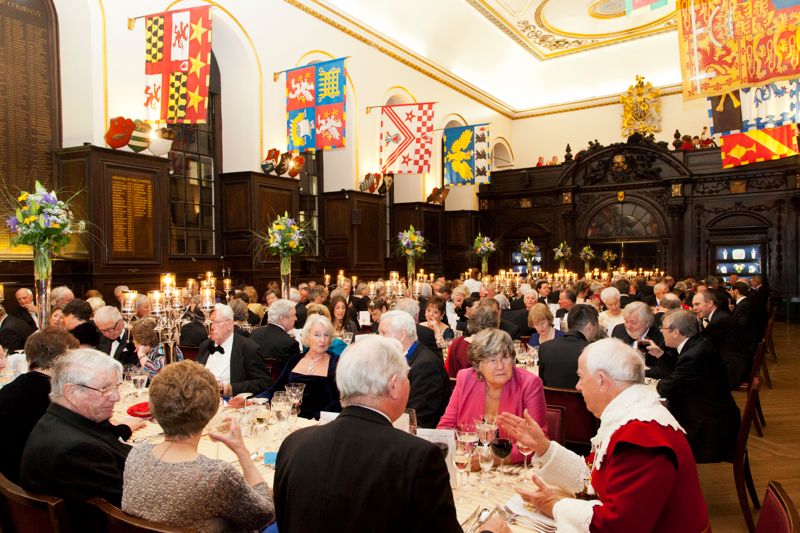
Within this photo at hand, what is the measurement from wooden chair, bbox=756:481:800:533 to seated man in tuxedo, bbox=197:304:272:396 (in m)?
3.42

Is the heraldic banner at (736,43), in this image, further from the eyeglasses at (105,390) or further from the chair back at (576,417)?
the eyeglasses at (105,390)

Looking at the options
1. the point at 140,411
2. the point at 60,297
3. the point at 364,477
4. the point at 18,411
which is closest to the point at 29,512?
the point at 18,411

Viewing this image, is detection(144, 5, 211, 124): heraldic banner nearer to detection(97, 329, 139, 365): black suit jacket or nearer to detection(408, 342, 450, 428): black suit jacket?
detection(97, 329, 139, 365): black suit jacket

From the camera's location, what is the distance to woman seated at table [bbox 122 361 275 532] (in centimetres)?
187

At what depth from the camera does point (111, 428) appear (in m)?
2.44

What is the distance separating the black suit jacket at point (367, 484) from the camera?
157 centimetres

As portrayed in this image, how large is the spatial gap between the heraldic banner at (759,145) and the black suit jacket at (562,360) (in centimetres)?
930

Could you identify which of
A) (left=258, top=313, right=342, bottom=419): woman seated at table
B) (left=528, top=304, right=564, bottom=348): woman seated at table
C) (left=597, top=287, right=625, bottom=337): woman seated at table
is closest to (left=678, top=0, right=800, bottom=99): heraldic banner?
(left=597, top=287, right=625, bottom=337): woman seated at table

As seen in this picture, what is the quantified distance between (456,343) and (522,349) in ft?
2.82

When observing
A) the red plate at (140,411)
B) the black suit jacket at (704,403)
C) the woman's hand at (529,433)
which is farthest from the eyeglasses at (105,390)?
the black suit jacket at (704,403)

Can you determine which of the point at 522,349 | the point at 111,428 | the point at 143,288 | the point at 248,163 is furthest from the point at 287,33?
the point at 111,428

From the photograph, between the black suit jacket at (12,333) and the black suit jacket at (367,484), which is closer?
the black suit jacket at (367,484)

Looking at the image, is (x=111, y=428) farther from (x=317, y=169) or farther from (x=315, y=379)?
(x=317, y=169)

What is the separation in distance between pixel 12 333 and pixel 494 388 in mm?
4923
